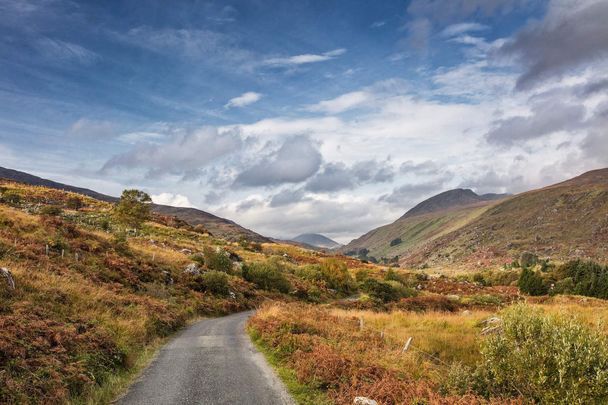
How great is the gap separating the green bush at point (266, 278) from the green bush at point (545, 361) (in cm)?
4149

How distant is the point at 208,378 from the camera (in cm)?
1337

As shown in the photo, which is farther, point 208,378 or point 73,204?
point 73,204

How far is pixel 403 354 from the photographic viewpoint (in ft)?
53.5

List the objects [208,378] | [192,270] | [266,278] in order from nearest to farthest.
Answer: [208,378] < [192,270] < [266,278]

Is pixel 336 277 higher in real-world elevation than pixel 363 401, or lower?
lower

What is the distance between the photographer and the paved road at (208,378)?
37.8ft

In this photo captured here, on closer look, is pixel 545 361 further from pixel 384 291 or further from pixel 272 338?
pixel 384 291

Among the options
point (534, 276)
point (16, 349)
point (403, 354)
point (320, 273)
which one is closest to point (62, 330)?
point (16, 349)

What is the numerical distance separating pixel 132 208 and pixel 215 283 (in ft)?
126

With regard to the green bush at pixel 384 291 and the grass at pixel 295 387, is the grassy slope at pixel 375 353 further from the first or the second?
the green bush at pixel 384 291

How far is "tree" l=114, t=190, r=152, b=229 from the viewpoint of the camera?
71.6 meters

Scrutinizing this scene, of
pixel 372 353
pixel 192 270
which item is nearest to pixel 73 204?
pixel 192 270

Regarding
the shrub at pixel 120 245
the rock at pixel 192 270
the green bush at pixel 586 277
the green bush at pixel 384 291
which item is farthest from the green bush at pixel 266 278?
the green bush at pixel 586 277

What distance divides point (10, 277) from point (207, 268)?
31.8 m
